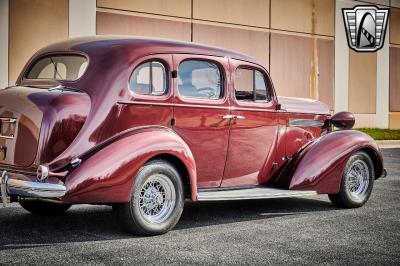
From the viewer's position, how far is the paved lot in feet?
17.2

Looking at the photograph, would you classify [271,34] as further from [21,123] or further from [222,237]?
[21,123]

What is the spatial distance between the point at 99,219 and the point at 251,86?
92.0 inches

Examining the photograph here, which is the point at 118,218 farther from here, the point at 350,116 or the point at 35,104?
the point at 350,116

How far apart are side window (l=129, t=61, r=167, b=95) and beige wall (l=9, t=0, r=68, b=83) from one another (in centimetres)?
1094

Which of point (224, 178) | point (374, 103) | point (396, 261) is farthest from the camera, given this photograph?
point (374, 103)

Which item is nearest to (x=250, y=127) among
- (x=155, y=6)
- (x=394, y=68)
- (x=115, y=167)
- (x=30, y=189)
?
(x=115, y=167)

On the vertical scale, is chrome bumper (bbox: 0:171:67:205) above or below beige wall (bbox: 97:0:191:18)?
below

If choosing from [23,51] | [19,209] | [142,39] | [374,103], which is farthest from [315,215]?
[374,103]

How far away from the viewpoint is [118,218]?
19.7 feet

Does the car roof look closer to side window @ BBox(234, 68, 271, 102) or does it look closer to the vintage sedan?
the vintage sedan

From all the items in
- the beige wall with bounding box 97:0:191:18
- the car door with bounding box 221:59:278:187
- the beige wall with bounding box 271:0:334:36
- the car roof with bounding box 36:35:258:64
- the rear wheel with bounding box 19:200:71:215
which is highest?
the beige wall with bounding box 271:0:334:36

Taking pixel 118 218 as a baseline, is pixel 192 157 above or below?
above

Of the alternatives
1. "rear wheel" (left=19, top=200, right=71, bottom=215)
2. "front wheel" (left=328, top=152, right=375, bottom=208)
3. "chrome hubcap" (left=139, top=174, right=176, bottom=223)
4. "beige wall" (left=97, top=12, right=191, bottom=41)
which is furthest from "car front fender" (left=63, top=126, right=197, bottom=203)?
"beige wall" (left=97, top=12, right=191, bottom=41)

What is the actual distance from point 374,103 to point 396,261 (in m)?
22.9
